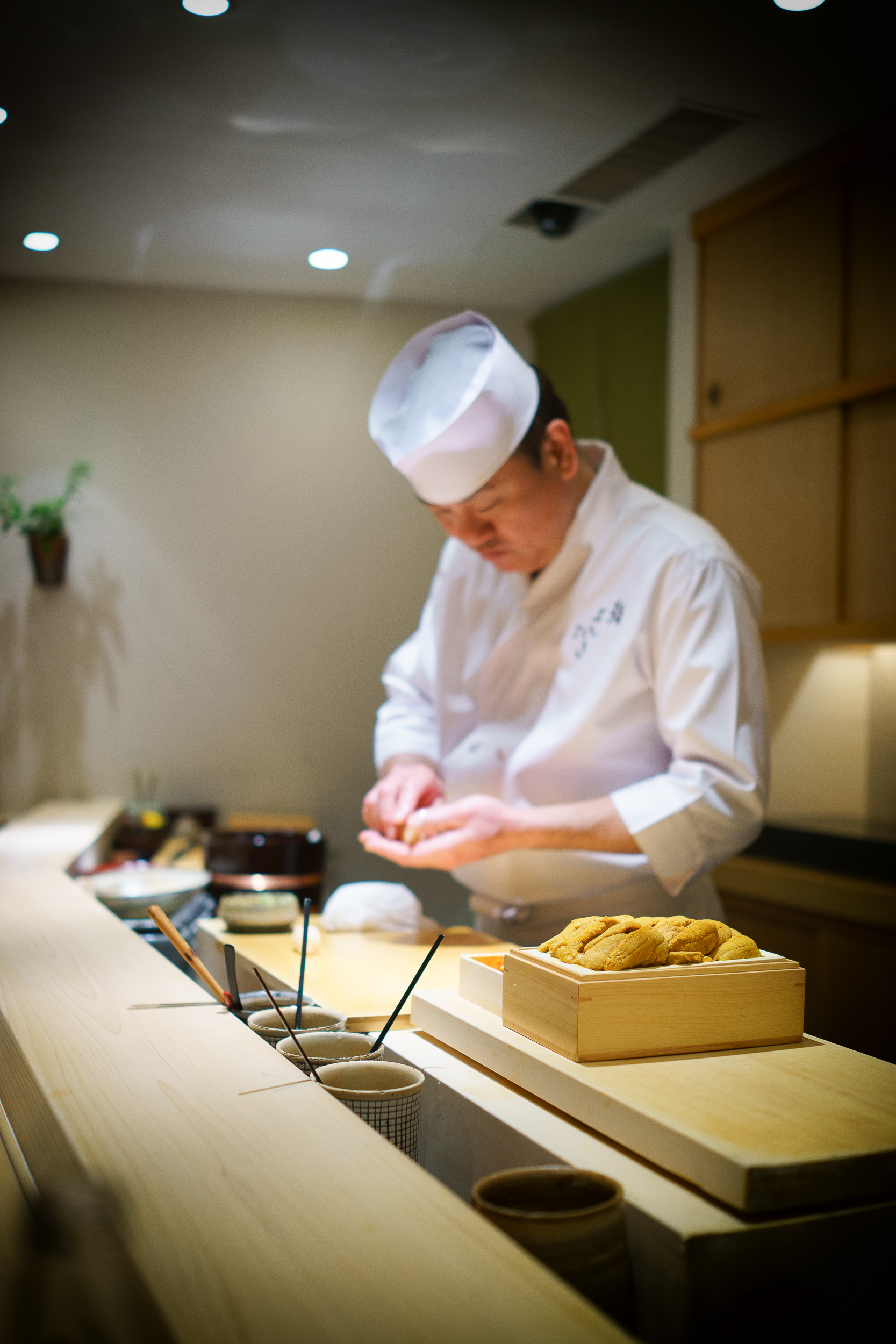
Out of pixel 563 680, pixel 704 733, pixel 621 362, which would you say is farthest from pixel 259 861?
pixel 621 362

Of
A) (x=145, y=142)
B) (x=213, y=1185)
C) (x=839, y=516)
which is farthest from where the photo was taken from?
(x=839, y=516)

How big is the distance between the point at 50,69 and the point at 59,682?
1.95m

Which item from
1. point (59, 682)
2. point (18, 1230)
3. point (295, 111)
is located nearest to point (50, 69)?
point (295, 111)

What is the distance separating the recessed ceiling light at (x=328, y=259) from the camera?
3121 millimetres

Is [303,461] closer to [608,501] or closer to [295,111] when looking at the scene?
[295,111]

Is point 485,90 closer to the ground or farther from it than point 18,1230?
farther from it

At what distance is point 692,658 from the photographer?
153 cm

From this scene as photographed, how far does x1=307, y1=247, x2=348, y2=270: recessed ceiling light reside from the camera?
3.12 m

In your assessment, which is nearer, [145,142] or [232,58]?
[232,58]

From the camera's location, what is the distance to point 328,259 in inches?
127

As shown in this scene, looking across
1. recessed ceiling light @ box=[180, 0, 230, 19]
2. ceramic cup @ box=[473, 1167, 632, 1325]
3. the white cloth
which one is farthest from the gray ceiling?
ceramic cup @ box=[473, 1167, 632, 1325]

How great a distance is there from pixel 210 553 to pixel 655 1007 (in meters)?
3.03

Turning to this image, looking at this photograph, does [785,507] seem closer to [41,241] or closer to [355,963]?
[355,963]

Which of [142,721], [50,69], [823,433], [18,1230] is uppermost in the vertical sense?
[50,69]
